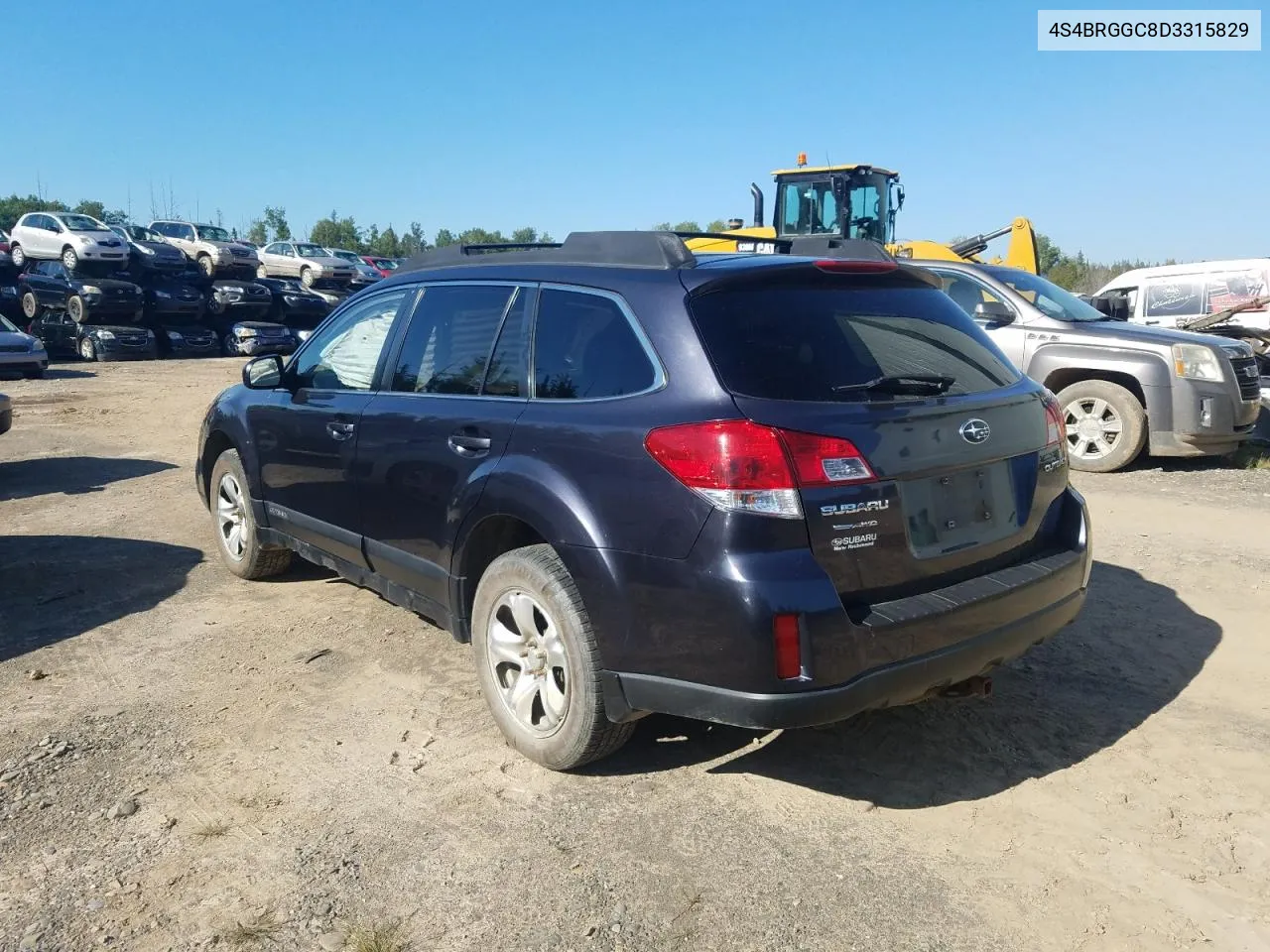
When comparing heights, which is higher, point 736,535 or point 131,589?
point 736,535

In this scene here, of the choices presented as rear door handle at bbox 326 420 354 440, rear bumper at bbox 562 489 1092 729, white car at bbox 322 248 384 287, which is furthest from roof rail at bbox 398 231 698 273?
white car at bbox 322 248 384 287

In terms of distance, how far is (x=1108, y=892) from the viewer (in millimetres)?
2805

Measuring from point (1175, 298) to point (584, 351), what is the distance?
46.1ft

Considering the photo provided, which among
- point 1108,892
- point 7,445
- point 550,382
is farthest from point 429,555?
point 7,445

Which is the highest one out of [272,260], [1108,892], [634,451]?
[272,260]

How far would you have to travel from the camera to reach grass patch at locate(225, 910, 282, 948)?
2627 mm

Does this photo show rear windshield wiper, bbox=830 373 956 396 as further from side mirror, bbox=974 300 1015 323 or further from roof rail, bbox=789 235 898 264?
side mirror, bbox=974 300 1015 323

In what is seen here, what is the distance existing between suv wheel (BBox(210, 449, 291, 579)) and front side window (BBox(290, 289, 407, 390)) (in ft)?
2.79

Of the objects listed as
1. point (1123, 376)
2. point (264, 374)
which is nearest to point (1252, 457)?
point (1123, 376)

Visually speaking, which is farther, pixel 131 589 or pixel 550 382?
pixel 131 589

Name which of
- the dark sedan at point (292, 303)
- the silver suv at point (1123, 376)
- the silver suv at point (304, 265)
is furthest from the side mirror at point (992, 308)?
the silver suv at point (304, 265)

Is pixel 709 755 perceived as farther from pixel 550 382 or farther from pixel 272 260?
pixel 272 260

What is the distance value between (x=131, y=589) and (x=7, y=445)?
6.71m

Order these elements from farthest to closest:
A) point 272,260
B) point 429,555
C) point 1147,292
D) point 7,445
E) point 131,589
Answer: point 272,260
point 1147,292
point 7,445
point 131,589
point 429,555
